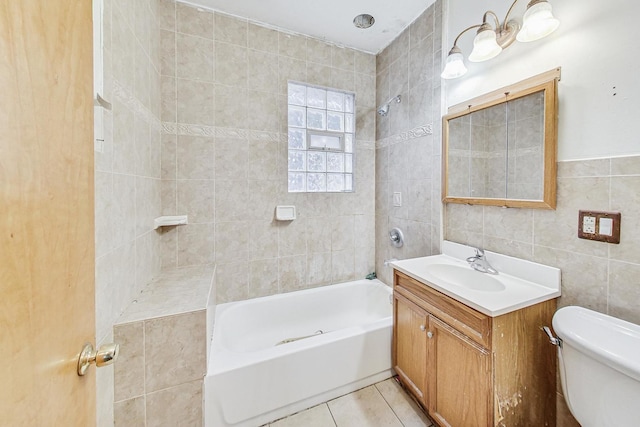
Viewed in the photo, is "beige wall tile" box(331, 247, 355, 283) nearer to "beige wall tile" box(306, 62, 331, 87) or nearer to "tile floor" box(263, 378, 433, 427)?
"tile floor" box(263, 378, 433, 427)

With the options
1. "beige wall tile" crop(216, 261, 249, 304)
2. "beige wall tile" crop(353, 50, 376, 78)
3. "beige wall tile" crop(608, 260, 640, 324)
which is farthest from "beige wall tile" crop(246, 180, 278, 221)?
"beige wall tile" crop(608, 260, 640, 324)

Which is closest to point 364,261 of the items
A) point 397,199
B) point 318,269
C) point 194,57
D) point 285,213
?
point 318,269

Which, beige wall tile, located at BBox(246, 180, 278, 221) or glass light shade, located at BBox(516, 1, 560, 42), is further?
beige wall tile, located at BBox(246, 180, 278, 221)

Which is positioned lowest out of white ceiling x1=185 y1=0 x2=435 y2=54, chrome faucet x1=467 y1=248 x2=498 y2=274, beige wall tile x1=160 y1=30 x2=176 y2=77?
chrome faucet x1=467 y1=248 x2=498 y2=274

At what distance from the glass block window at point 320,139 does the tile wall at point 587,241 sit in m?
1.39

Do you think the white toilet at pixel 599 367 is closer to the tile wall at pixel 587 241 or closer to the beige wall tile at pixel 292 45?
the tile wall at pixel 587 241

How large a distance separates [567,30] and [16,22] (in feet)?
5.96

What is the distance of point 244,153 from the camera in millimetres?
1990

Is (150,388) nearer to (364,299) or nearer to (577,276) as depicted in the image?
(364,299)

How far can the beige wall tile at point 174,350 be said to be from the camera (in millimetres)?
1100

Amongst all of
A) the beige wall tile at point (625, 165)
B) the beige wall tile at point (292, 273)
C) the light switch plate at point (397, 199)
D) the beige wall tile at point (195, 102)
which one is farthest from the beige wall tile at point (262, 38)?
the beige wall tile at point (625, 165)

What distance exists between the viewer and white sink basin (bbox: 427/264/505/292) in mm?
1351

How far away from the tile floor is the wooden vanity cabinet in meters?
0.15

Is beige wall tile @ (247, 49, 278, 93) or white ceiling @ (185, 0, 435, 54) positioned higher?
white ceiling @ (185, 0, 435, 54)
